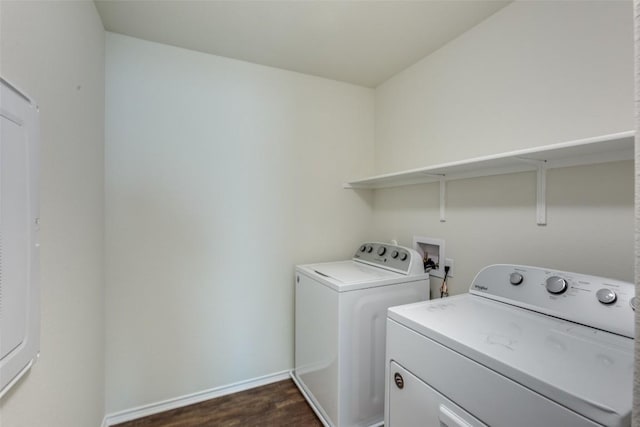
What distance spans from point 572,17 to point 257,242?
206cm

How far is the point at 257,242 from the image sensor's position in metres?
2.01

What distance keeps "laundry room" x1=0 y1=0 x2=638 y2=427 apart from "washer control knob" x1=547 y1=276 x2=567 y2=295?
0.06 metres

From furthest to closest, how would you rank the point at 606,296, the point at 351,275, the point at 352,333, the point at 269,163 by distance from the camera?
the point at 269,163
the point at 351,275
the point at 352,333
the point at 606,296

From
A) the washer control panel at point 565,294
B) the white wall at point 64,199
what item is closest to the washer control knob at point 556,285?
the washer control panel at point 565,294

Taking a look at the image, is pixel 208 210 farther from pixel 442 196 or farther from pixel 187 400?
pixel 442 196

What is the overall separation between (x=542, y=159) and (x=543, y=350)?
0.86 meters

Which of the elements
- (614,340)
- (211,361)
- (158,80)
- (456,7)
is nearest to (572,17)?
(456,7)

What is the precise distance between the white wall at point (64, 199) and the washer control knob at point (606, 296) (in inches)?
69.6

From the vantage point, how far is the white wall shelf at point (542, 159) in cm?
94

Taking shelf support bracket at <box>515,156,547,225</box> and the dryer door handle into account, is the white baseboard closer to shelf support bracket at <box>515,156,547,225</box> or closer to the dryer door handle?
the dryer door handle

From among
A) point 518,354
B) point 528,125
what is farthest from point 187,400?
point 528,125

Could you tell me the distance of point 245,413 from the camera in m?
1.73

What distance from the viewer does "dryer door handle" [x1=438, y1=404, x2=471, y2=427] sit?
0.82 m

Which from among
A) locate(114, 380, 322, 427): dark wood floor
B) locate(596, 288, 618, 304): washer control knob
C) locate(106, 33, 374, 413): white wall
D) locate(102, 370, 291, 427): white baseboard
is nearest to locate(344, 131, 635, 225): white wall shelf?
locate(596, 288, 618, 304): washer control knob
